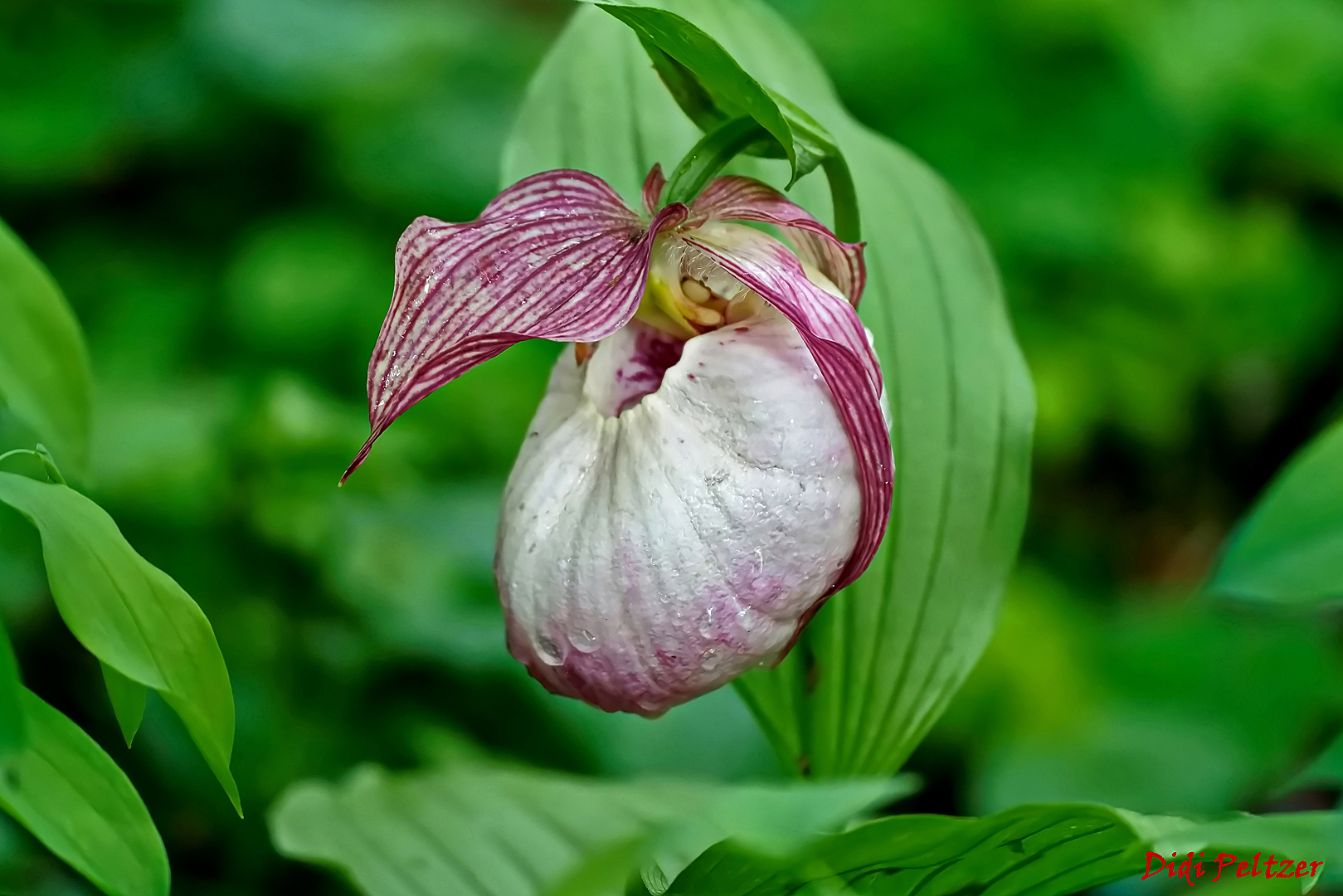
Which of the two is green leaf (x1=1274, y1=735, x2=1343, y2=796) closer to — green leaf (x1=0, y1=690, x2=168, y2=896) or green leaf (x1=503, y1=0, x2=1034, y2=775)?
green leaf (x1=503, y1=0, x2=1034, y2=775)

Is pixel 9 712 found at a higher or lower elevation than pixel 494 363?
higher

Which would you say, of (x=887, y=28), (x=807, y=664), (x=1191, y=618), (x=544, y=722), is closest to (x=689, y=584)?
(x=807, y=664)

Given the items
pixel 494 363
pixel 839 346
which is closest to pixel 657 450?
pixel 839 346

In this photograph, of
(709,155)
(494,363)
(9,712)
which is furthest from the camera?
(494,363)

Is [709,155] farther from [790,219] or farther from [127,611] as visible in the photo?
[127,611]

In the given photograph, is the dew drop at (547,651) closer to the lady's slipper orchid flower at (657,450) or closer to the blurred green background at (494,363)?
the lady's slipper orchid flower at (657,450)

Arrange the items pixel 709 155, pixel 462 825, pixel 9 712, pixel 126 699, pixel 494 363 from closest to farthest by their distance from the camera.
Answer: pixel 9 712 → pixel 126 699 → pixel 709 155 → pixel 462 825 → pixel 494 363

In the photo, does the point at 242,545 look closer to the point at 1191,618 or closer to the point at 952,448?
the point at 952,448
